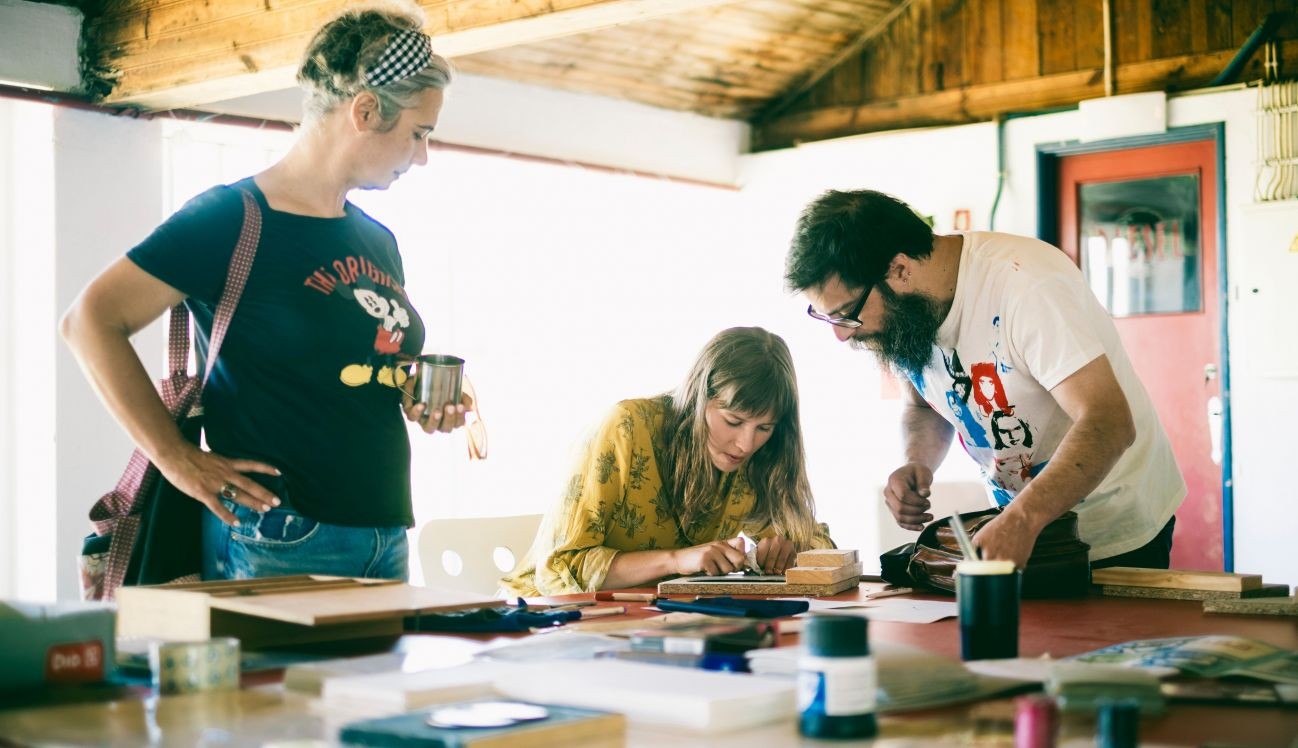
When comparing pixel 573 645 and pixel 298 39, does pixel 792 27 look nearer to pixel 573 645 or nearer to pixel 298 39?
pixel 298 39

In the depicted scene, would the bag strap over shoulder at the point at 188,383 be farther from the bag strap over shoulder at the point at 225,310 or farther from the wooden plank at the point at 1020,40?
the wooden plank at the point at 1020,40

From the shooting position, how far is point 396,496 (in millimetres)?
2406

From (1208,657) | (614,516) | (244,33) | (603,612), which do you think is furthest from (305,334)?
(244,33)

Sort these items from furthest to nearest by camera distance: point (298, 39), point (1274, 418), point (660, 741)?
point (1274, 418), point (298, 39), point (660, 741)

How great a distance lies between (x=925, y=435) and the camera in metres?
3.12

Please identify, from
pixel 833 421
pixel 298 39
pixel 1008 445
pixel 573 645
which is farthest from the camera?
pixel 833 421

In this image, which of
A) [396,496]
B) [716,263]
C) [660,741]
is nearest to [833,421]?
[716,263]

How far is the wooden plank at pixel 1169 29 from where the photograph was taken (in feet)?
18.8

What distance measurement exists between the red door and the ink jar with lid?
4.79 m

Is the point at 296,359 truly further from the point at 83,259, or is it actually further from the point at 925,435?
the point at 83,259

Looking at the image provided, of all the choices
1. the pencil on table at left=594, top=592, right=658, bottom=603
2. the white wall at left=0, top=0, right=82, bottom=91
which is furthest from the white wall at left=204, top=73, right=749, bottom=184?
the pencil on table at left=594, top=592, right=658, bottom=603

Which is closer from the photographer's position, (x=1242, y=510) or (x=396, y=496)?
(x=396, y=496)

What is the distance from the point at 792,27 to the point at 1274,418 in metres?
2.79

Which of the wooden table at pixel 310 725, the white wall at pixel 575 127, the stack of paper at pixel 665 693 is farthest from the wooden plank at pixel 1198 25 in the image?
the stack of paper at pixel 665 693
